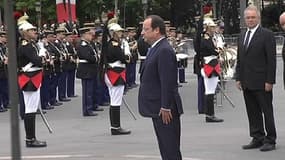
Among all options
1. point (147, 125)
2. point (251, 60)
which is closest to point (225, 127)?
point (147, 125)

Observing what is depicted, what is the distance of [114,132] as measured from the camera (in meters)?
11.2

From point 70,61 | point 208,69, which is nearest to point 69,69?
point 70,61

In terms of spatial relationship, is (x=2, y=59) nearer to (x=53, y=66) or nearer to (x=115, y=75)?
(x=53, y=66)

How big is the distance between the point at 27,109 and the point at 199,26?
4200 mm

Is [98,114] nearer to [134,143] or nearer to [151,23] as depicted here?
[134,143]

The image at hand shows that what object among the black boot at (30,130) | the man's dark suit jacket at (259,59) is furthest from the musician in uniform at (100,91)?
the man's dark suit jacket at (259,59)

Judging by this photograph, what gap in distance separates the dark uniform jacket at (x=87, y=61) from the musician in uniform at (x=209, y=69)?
307cm

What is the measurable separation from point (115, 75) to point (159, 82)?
4512 millimetres

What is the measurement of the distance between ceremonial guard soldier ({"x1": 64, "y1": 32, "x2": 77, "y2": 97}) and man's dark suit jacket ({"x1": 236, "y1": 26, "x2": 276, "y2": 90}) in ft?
28.6

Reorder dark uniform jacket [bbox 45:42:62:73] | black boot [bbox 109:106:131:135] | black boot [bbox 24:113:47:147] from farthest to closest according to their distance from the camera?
1. dark uniform jacket [bbox 45:42:62:73]
2. black boot [bbox 109:106:131:135]
3. black boot [bbox 24:113:47:147]

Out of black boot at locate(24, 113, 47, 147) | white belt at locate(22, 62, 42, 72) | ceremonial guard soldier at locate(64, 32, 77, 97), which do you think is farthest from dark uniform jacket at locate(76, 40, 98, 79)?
black boot at locate(24, 113, 47, 147)

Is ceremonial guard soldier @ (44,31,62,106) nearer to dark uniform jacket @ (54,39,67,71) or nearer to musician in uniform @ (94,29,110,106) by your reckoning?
dark uniform jacket @ (54,39,67,71)

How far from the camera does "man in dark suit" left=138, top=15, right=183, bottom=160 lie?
678cm

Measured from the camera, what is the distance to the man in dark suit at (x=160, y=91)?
6781 mm
